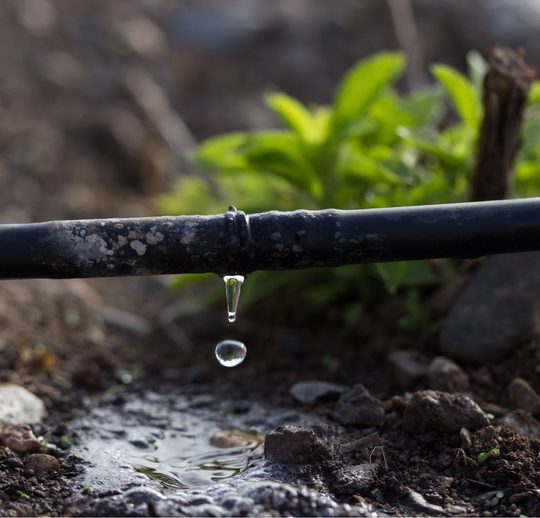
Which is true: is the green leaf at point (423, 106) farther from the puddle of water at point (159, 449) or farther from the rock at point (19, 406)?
the rock at point (19, 406)

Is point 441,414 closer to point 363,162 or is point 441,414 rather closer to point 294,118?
point 363,162

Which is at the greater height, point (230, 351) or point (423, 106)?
point (423, 106)

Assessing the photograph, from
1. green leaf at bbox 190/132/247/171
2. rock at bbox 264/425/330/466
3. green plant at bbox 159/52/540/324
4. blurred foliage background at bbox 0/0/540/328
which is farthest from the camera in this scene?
green leaf at bbox 190/132/247/171

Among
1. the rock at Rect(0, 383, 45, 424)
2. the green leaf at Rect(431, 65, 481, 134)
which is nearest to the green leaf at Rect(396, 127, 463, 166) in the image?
the green leaf at Rect(431, 65, 481, 134)

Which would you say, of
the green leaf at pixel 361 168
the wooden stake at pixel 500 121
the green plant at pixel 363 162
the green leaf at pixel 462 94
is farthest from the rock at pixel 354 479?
the green leaf at pixel 462 94

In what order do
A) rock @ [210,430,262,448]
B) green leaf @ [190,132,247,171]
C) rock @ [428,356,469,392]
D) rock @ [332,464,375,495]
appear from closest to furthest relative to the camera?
rock @ [332,464,375,495] < rock @ [210,430,262,448] < rock @ [428,356,469,392] < green leaf @ [190,132,247,171]

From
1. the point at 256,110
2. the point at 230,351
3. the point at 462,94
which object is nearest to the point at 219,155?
the point at 462,94

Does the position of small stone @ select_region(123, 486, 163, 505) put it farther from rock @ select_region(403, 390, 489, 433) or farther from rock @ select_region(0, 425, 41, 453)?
rock @ select_region(403, 390, 489, 433)
